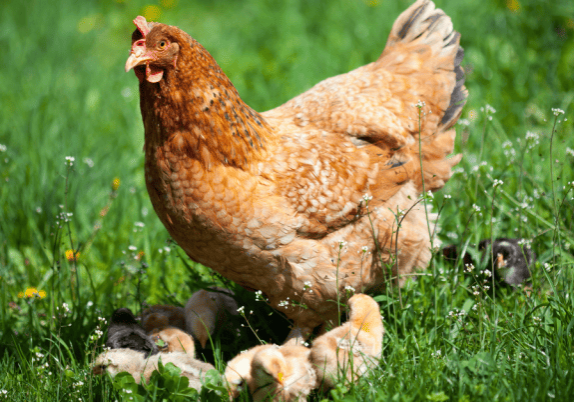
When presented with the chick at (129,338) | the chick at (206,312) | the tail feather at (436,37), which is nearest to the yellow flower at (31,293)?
the chick at (129,338)

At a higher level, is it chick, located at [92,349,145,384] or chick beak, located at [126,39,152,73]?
chick beak, located at [126,39,152,73]

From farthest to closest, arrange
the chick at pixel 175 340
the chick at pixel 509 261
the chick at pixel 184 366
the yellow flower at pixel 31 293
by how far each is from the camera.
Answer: the chick at pixel 509 261, the yellow flower at pixel 31 293, the chick at pixel 175 340, the chick at pixel 184 366

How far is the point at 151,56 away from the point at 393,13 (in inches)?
199

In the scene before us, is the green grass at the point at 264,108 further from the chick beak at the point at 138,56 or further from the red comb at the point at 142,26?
the red comb at the point at 142,26

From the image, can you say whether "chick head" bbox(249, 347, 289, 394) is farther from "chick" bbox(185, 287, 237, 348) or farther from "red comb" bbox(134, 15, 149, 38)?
"red comb" bbox(134, 15, 149, 38)

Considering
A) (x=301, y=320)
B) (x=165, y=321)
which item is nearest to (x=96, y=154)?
(x=165, y=321)

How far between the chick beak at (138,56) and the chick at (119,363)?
59.5 inches

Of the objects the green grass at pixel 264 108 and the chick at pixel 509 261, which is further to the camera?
the chick at pixel 509 261

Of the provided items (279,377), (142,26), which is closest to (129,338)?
(279,377)

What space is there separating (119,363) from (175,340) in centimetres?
39

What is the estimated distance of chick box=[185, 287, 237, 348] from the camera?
3166 mm

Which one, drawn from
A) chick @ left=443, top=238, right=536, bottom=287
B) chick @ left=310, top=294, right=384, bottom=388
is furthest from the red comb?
chick @ left=443, top=238, right=536, bottom=287

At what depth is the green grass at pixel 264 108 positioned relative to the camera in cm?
266

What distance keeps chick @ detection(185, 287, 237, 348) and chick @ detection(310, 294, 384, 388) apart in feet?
2.45
